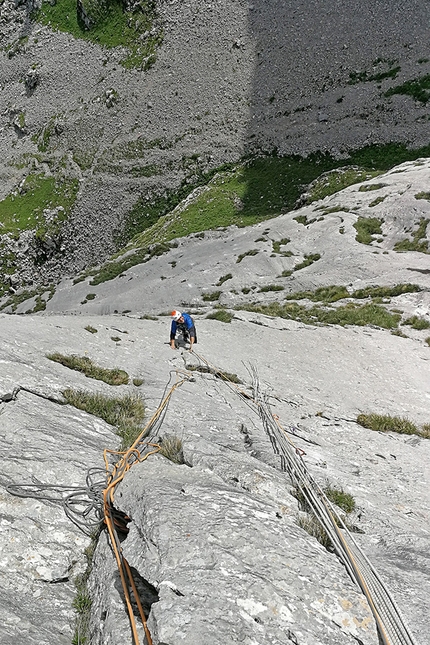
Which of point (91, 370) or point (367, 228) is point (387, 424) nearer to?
point (91, 370)

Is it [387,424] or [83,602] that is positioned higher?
[83,602]

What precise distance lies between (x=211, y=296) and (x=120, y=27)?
3595 inches

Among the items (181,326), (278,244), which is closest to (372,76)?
(278,244)

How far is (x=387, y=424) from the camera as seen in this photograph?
41.6ft

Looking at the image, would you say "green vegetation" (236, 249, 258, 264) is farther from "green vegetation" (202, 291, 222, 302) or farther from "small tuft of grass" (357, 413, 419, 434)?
"small tuft of grass" (357, 413, 419, 434)

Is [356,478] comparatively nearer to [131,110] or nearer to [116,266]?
[116,266]

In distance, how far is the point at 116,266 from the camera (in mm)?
44688

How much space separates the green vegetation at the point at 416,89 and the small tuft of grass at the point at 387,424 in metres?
63.8

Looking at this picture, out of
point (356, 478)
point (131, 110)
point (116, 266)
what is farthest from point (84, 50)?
point (356, 478)

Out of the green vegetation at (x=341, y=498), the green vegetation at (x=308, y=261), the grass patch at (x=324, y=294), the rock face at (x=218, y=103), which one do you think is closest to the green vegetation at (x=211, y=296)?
the grass patch at (x=324, y=294)

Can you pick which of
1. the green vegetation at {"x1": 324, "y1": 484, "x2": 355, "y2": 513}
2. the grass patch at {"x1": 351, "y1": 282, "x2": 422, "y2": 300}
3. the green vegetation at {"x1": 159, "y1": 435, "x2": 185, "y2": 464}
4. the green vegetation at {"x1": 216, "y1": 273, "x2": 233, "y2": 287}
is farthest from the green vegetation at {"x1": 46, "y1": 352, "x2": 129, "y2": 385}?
the green vegetation at {"x1": 216, "y1": 273, "x2": 233, "y2": 287}

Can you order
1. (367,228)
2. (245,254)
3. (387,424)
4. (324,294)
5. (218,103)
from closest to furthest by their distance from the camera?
(387,424), (324,294), (367,228), (245,254), (218,103)

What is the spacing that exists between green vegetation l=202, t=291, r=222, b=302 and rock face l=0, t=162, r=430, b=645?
41.2 ft

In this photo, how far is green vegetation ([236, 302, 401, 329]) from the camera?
78.7 feet
